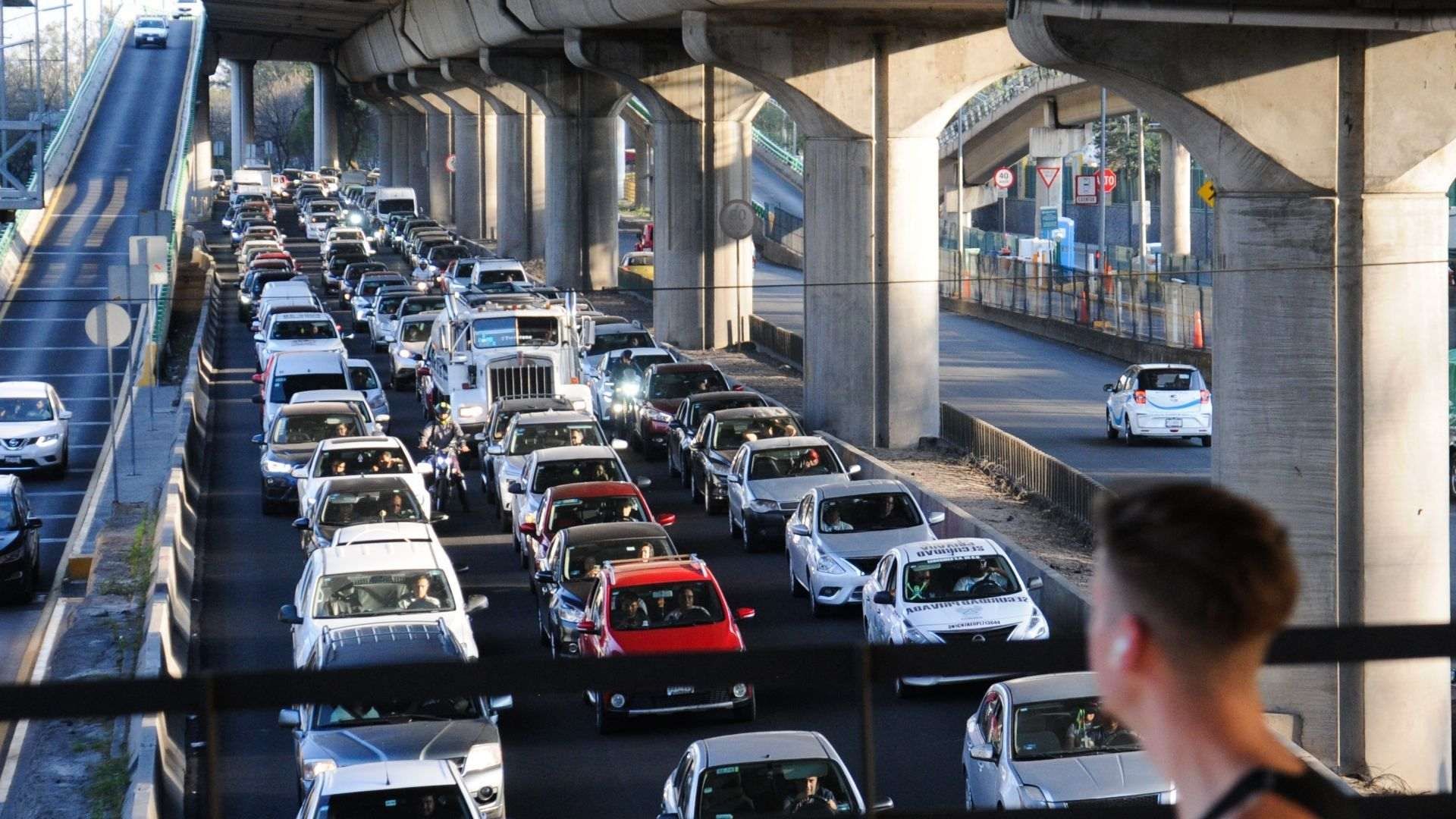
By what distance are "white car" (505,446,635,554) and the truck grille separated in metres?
8.90

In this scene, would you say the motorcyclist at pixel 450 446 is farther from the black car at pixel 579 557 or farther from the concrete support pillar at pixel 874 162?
the concrete support pillar at pixel 874 162

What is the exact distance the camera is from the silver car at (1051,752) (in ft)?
45.6

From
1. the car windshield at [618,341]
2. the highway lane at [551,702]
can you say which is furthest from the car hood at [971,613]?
the car windshield at [618,341]

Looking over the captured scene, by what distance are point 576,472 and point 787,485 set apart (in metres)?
2.98

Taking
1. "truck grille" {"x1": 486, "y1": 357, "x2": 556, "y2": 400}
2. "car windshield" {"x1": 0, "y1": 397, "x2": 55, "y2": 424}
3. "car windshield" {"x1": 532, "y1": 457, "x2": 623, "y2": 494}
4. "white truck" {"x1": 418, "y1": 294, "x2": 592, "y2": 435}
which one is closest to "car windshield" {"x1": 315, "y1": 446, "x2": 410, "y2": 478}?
"car windshield" {"x1": 532, "y1": 457, "x2": 623, "y2": 494}

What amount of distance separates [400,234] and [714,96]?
3904cm

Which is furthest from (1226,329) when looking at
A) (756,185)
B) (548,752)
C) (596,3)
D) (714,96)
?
(756,185)

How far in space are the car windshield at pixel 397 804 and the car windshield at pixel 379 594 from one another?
20.3 feet

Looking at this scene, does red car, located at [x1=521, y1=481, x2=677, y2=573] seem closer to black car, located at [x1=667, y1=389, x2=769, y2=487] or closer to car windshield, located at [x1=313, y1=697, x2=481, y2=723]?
black car, located at [x1=667, y1=389, x2=769, y2=487]

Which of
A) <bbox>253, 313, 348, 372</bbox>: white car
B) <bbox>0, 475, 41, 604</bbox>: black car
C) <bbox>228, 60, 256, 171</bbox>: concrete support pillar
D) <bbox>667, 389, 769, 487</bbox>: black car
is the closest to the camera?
<bbox>0, 475, 41, 604</bbox>: black car

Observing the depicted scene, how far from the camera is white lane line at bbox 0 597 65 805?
16547mm

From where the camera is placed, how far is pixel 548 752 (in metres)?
18.2

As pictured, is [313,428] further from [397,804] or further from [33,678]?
[397,804]

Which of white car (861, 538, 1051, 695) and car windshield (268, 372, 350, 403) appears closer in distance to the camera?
white car (861, 538, 1051, 695)
